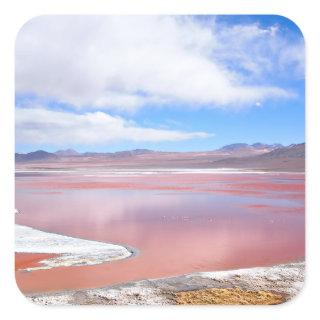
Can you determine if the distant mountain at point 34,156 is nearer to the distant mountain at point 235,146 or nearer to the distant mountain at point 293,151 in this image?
the distant mountain at point 235,146

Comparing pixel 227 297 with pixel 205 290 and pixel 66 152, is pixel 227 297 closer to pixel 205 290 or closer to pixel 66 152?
pixel 205 290

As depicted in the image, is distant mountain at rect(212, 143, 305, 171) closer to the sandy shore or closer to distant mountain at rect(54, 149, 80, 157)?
the sandy shore

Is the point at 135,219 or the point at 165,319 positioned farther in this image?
the point at 135,219

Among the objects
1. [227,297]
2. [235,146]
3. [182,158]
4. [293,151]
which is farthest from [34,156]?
[293,151]

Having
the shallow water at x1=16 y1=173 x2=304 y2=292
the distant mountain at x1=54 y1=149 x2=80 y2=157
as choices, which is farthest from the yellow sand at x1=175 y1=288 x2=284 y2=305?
the distant mountain at x1=54 y1=149 x2=80 y2=157
